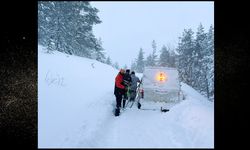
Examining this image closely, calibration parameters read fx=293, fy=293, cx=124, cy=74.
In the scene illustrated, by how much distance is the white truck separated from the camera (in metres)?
14.8

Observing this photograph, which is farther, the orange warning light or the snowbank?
the orange warning light

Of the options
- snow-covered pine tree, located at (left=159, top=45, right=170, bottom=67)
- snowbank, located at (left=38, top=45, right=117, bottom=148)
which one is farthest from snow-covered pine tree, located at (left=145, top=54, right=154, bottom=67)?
snowbank, located at (left=38, top=45, right=117, bottom=148)

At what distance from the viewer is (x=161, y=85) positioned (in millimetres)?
15367

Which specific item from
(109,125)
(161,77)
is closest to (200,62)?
(161,77)

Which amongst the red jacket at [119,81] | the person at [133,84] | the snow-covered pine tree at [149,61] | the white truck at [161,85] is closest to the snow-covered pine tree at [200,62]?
the white truck at [161,85]

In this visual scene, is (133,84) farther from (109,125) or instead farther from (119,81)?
(109,125)

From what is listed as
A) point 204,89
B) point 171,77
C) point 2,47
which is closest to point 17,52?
point 2,47

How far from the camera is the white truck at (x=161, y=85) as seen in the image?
582 inches

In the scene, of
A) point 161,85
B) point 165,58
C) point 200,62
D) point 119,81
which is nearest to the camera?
point 119,81

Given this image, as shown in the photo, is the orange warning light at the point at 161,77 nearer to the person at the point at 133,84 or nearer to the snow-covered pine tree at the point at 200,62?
the person at the point at 133,84

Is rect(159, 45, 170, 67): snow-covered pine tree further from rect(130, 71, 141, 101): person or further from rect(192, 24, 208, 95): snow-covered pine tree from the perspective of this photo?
rect(130, 71, 141, 101): person

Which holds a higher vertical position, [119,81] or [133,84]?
[119,81]

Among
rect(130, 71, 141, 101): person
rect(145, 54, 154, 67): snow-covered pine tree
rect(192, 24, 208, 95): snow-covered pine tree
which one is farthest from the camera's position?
rect(145, 54, 154, 67): snow-covered pine tree
